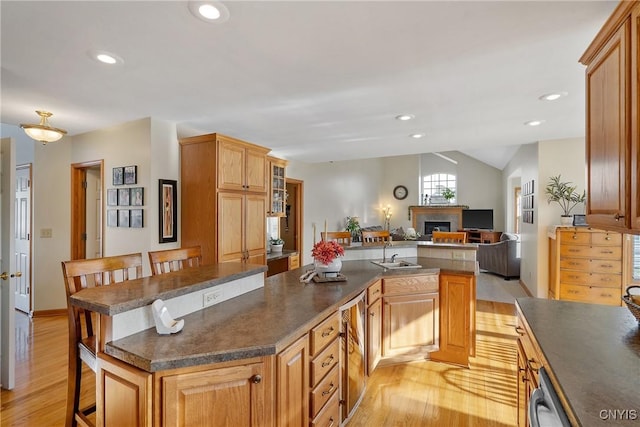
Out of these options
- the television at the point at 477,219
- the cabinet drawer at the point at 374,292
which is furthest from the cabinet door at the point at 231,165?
the television at the point at 477,219

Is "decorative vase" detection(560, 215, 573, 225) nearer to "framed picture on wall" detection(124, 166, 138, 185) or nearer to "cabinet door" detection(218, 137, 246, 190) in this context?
"cabinet door" detection(218, 137, 246, 190)

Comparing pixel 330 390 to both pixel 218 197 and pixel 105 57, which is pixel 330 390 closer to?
pixel 218 197

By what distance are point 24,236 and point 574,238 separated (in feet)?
24.1

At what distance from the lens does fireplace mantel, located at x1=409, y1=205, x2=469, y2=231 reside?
10308 mm

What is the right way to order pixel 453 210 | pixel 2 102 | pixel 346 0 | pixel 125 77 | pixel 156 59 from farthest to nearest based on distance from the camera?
pixel 453 210 → pixel 2 102 → pixel 125 77 → pixel 156 59 → pixel 346 0

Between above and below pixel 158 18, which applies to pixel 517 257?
below

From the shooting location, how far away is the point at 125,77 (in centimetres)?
239

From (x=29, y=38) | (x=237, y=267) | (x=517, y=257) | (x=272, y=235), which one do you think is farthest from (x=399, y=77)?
(x=517, y=257)

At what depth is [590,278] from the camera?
13.2ft

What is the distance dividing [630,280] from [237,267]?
467cm

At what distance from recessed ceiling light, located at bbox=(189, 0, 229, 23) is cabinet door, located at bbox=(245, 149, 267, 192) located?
2.08m

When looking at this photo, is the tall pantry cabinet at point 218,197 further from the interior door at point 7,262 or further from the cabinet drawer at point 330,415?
the cabinet drawer at point 330,415

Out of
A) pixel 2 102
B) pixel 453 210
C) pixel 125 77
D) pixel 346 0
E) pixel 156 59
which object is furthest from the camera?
pixel 453 210

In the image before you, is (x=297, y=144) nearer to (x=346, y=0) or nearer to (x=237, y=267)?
(x=237, y=267)
